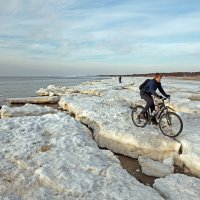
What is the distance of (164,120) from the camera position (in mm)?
13008

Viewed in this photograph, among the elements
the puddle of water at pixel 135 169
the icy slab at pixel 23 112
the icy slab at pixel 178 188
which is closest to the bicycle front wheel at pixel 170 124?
the puddle of water at pixel 135 169

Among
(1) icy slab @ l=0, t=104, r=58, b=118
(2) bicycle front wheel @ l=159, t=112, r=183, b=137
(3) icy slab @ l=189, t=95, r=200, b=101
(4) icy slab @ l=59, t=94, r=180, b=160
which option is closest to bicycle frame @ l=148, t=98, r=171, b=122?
(2) bicycle front wheel @ l=159, t=112, r=183, b=137

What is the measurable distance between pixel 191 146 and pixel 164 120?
2.04m

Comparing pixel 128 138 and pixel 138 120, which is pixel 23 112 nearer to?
pixel 138 120

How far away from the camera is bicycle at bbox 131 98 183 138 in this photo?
1252cm

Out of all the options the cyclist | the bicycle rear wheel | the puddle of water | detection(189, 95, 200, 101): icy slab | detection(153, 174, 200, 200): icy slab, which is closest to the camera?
detection(153, 174, 200, 200): icy slab

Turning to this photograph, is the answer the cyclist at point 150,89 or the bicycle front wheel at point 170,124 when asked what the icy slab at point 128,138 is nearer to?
the bicycle front wheel at point 170,124

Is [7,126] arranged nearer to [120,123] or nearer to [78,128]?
[78,128]

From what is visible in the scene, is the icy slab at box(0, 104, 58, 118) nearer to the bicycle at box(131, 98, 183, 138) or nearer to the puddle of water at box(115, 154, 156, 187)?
the bicycle at box(131, 98, 183, 138)

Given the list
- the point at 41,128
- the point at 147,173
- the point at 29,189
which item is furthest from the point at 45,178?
the point at 41,128

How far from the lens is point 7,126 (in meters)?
12.2

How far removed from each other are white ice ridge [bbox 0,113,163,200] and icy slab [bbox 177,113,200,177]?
2803 millimetres

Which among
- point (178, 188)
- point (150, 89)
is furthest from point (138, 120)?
point (178, 188)

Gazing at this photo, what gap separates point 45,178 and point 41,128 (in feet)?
15.2
